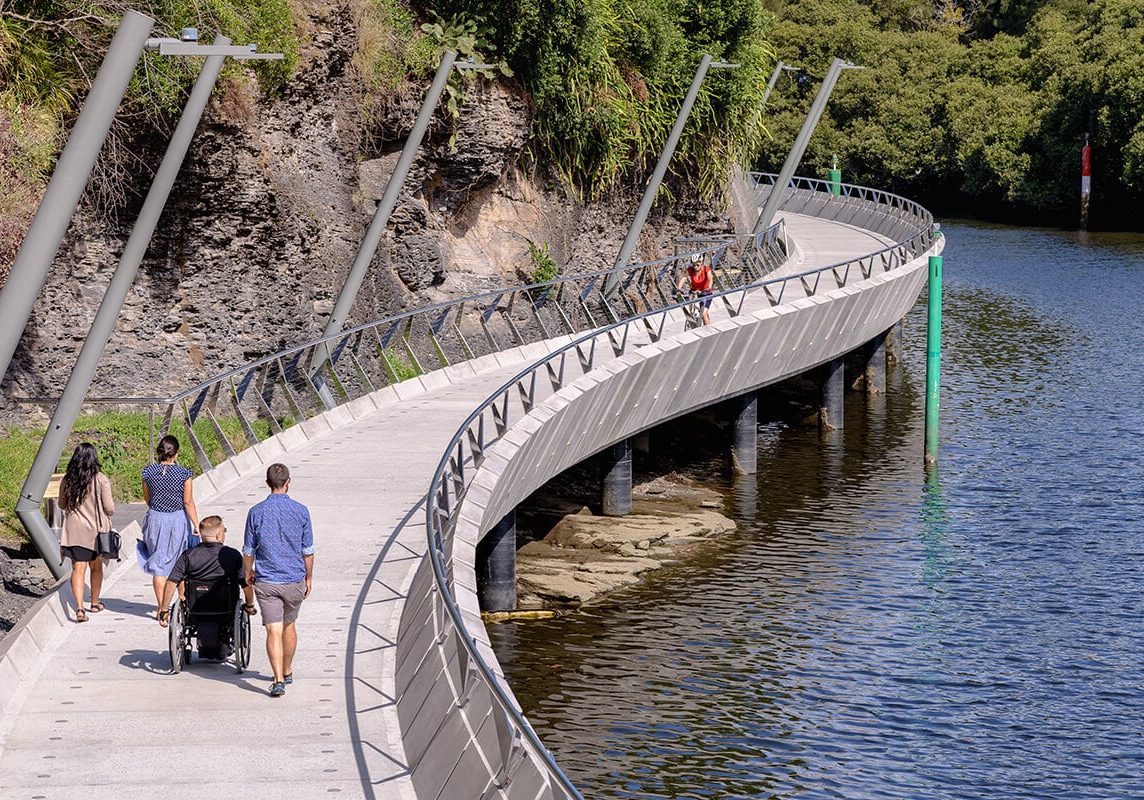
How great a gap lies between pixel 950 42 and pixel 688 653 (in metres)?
89.7

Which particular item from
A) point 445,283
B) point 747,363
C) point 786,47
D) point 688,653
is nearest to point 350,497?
point 688,653

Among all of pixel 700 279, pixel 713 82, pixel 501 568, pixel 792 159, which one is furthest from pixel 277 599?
pixel 713 82

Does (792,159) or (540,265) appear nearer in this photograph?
(540,265)

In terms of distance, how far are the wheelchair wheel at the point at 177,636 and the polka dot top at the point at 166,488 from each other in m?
1.54

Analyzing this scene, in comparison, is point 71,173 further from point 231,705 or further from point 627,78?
point 627,78

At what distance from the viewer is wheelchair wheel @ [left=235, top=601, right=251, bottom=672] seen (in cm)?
1395

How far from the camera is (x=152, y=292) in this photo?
29312mm

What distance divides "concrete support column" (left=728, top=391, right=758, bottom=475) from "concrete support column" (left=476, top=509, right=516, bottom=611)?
11.8 meters

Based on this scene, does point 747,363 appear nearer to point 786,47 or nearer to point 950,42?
point 786,47

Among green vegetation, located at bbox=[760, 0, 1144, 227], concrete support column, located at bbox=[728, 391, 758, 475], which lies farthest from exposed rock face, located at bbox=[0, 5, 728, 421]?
green vegetation, located at bbox=[760, 0, 1144, 227]

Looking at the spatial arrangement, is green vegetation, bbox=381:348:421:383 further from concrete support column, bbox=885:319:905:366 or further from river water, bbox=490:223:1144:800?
concrete support column, bbox=885:319:905:366

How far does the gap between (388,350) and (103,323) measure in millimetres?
10200

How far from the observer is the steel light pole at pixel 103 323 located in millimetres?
16938

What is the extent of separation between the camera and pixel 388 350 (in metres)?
28.1
